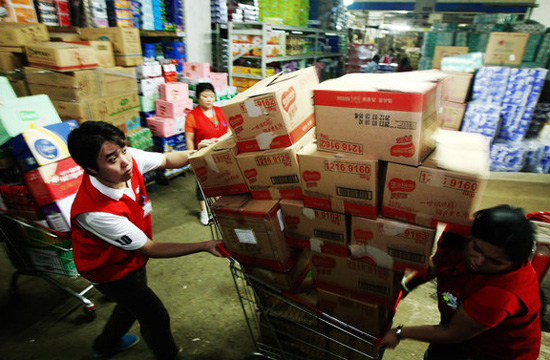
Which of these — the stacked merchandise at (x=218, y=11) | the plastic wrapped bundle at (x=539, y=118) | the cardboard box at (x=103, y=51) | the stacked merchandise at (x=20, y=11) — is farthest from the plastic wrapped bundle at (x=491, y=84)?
the stacked merchandise at (x=20, y=11)

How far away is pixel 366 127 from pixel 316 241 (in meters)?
0.66

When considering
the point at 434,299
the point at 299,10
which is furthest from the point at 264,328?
the point at 299,10

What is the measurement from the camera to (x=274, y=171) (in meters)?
1.61

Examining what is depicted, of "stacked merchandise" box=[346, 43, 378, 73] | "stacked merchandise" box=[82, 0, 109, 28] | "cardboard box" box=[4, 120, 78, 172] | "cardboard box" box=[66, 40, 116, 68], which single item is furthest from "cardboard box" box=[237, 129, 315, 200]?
"stacked merchandise" box=[346, 43, 378, 73]

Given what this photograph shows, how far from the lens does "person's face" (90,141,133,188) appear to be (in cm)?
150

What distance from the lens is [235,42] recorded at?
548cm

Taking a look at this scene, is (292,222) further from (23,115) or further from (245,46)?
(245,46)

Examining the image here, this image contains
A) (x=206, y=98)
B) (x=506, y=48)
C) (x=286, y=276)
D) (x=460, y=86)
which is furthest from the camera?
(x=460, y=86)

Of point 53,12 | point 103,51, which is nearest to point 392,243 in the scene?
point 103,51

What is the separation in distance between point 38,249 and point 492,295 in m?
2.92

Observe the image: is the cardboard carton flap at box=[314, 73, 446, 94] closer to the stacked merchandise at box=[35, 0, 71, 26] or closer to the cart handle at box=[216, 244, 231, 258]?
the cart handle at box=[216, 244, 231, 258]

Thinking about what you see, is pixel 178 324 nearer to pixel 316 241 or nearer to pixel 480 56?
pixel 316 241

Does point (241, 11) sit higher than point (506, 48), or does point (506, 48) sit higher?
point (241, 11)

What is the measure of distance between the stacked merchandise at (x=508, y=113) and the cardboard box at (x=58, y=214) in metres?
5.80
